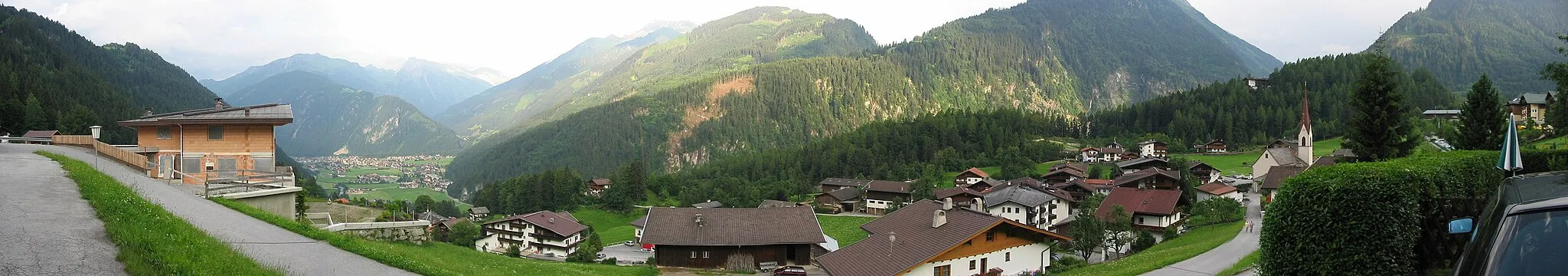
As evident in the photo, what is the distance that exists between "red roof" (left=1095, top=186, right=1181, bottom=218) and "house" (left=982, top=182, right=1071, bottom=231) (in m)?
5.72

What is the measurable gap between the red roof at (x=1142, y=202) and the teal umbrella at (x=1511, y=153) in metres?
32.8

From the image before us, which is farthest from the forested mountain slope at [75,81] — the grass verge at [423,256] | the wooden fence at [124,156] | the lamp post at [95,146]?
the grass verge at [423,256]

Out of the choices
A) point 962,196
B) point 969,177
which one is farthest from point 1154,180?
point 969,177

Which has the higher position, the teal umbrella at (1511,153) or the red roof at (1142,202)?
the teal umbrella at (1511,153)

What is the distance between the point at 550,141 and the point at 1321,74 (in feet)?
563

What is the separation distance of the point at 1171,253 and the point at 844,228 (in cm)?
3539

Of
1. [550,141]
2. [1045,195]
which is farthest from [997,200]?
[550,141]

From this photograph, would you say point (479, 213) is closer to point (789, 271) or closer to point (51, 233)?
point (789, 271)

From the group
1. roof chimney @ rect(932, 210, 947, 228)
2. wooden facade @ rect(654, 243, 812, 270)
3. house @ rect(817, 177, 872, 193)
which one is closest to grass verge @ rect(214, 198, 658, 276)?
wooden facade @ rect(654, 243, 812, 270)

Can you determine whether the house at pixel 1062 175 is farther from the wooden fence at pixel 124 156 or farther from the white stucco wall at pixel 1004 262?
the wooden fence at pixel 124 156

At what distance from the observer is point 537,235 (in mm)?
61719

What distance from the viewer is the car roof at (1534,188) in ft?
21.6

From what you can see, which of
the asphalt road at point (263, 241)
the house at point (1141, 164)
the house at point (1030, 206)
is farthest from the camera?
the house at point (1141, 164)

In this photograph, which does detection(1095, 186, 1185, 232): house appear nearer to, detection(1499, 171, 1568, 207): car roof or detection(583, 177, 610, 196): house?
detection(1499, 171, 1568, 207): car roof
